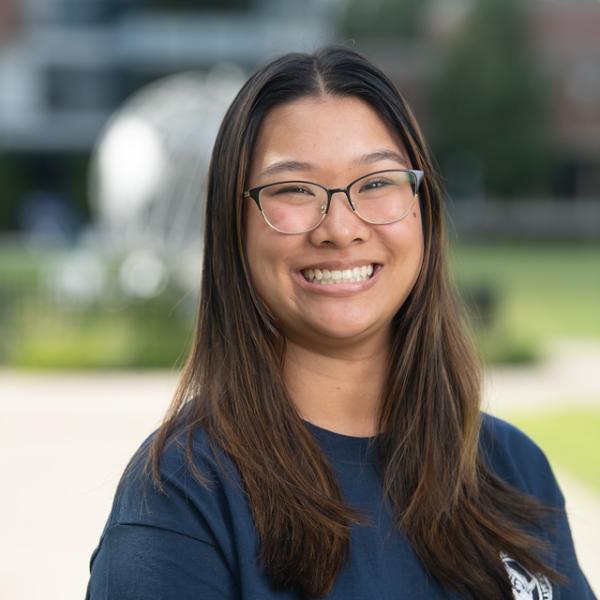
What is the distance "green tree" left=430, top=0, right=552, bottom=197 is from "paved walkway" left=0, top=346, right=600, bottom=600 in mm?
26757

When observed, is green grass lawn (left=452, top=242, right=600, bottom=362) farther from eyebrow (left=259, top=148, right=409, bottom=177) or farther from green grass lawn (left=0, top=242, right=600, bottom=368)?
eyebrow (left=259, top=148, right=409, bottom=177)

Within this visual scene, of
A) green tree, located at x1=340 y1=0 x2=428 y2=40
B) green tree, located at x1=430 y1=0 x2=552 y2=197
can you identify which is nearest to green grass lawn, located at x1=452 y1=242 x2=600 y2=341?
green tree, located at x1=430 y1=0 x2=552 y2=197

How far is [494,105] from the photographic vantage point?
4106cm

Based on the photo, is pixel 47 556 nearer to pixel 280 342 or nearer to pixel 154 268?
pixel 280 342

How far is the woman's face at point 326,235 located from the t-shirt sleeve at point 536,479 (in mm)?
409

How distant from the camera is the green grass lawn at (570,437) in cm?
849

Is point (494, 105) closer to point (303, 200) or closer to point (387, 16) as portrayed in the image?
point (387, 16)

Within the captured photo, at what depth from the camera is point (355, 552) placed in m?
1.96

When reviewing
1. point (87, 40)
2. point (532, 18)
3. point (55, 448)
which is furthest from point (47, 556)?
point (87, 40)

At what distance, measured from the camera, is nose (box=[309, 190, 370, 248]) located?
6.73 ft

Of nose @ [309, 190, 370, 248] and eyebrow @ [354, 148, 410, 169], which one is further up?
eyebrow @ [354, 148, 410, 169]

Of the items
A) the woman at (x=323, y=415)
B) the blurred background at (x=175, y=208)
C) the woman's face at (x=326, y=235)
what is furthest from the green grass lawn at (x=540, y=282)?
the woman's face at (x=326, y=235)

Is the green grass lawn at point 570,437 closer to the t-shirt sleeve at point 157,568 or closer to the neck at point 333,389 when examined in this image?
the neck at point 333,389

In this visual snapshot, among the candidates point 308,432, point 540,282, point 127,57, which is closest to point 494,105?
point 540,282
